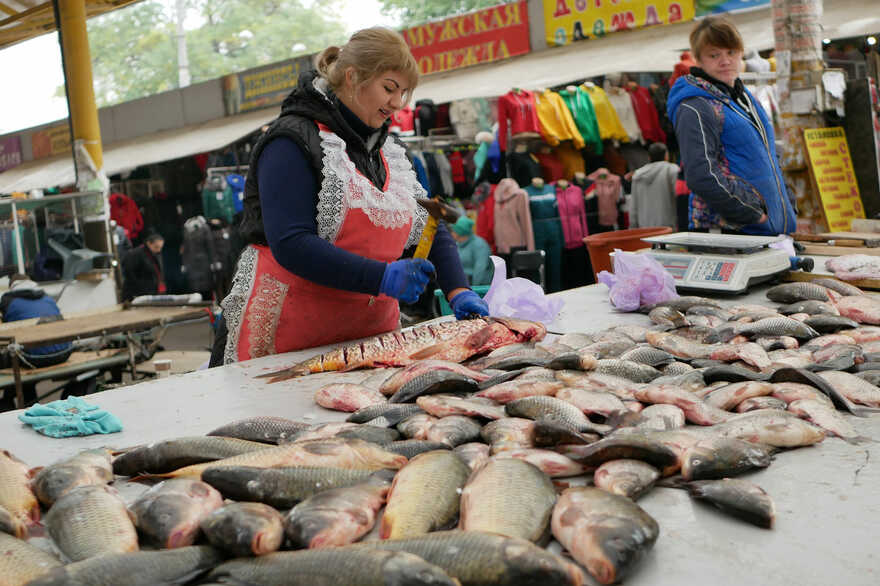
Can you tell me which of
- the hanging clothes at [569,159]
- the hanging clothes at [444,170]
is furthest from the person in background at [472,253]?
the hanging clothes at [569,159]

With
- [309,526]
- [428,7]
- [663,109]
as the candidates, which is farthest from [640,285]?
[428,7]

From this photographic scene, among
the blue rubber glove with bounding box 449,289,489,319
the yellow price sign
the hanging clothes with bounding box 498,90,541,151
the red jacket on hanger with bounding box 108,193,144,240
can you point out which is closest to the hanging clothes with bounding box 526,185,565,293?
the hanging clothes with bounding box 498,90,541,151

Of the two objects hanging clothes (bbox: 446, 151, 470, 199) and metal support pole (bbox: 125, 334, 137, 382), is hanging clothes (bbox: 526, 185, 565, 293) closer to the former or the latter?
hanging clothes (bbox: 446, 151, 470, 199)

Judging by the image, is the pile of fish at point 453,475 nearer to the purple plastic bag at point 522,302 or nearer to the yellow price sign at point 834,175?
the purple plastic bag at point 522,302

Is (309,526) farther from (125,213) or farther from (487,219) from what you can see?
(125,213)

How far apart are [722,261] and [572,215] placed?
7675mm

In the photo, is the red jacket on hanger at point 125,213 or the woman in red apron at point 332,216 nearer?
the woman in red apron at point 332,216

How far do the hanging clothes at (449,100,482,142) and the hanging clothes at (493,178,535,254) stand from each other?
1.38 metres

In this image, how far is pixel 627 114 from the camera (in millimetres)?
12141

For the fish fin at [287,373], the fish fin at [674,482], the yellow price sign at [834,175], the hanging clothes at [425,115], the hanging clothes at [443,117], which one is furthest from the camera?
the hanging clothes at [443,117]

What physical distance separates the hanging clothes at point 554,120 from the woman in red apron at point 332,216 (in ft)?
27.5

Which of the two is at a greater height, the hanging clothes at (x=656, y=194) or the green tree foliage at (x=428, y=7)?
the green tree foliage at (x=428, y=7)

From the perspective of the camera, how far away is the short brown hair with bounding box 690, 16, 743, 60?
455 cm

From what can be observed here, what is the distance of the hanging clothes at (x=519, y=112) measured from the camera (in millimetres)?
11906
